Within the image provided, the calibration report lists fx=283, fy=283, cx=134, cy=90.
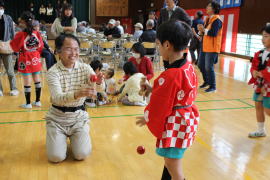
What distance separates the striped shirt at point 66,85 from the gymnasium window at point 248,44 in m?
8.29

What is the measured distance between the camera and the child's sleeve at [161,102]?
1.45m

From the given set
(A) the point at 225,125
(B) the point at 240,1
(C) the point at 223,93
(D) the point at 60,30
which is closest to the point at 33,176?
(A) the point at 225,125

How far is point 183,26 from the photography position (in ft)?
4.80

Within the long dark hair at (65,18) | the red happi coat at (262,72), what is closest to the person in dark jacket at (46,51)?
the long dark hair at (65,18)

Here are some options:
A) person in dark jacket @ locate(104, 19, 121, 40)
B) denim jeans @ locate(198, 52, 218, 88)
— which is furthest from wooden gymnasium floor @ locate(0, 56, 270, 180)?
person in dark jacket @ locate(104, 19, 121, 40)

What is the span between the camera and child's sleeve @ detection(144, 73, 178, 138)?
57.1 inches

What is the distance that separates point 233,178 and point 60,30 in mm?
3398

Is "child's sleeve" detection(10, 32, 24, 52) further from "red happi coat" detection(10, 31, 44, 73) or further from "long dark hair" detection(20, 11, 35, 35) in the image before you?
"long dark hair" detection(20, 11, 35, 35)

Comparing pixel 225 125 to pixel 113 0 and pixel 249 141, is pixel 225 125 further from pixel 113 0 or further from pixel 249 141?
pixel 113 0

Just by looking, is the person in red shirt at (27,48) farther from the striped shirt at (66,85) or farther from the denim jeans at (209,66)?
the denim jeans at (209,66)

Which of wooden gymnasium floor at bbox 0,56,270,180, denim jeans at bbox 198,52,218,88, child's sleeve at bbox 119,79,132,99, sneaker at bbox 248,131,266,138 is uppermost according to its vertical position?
denim jeans at bbox 198,52,218,88

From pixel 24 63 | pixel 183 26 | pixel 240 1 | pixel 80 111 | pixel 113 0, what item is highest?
pixel 113 0

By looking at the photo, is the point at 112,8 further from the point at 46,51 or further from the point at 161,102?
the point at 161,102

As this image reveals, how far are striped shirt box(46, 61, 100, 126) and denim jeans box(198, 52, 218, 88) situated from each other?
9.92 ft
